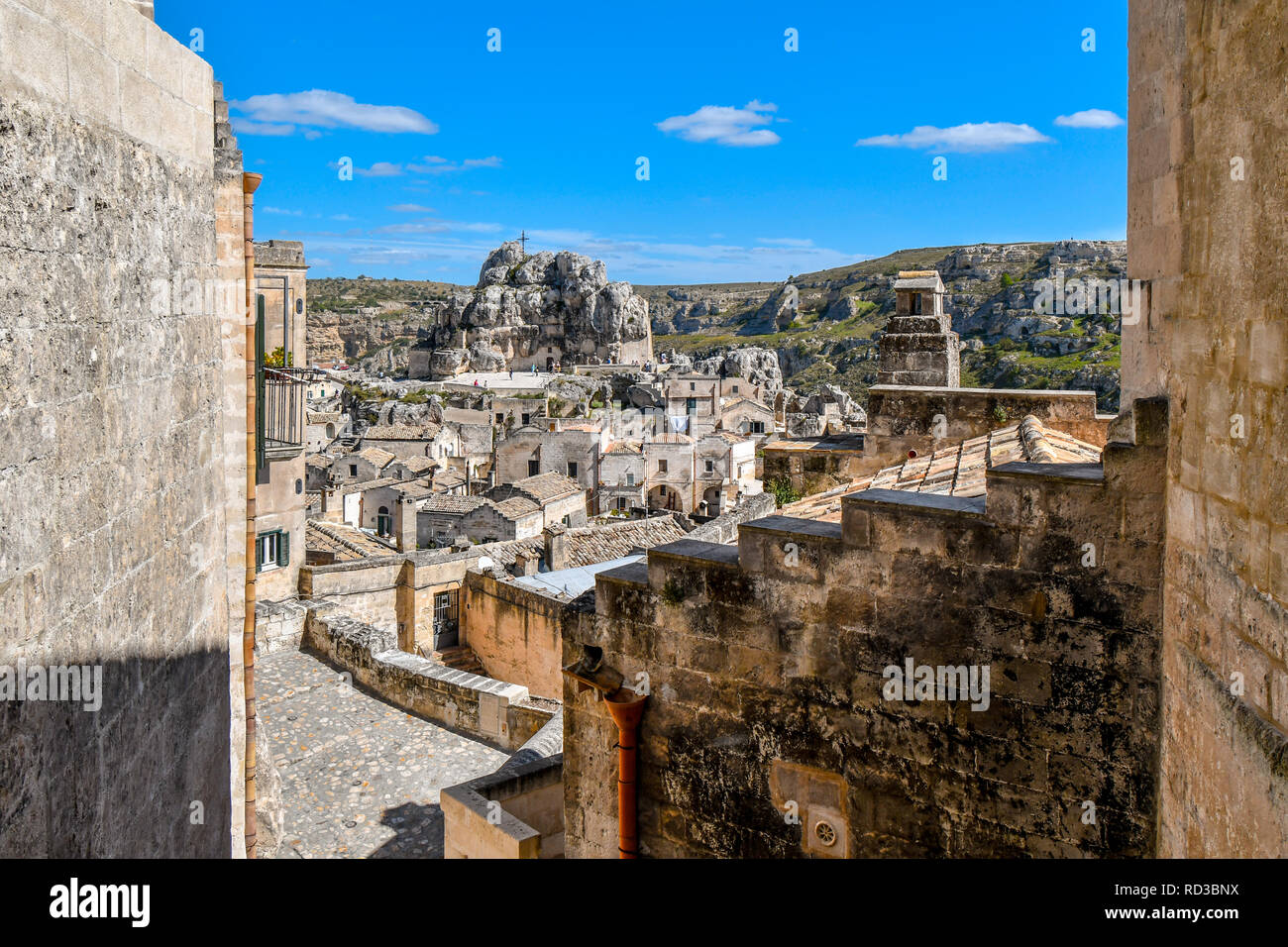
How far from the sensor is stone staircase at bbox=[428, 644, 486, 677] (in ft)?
66.9

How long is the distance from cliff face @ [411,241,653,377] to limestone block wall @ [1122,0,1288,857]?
3374 inches

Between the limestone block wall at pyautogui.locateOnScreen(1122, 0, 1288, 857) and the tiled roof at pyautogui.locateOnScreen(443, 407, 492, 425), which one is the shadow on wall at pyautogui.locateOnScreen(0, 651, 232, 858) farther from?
the tiled roof at pyautogui.locateOnScreen(443, 407, 492, 425)

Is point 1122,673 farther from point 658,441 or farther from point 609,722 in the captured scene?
point 658,441

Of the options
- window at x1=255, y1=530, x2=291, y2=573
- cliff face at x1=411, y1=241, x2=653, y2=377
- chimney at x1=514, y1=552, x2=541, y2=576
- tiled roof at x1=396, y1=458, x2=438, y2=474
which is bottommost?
chimney at x1=514, y1=552, x2=541, y2=576

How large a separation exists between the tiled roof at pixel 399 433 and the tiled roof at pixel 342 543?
76.8 feet

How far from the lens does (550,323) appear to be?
92.7 metres

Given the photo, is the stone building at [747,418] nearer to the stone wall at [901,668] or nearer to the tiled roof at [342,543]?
the tiled roof at [342,543]

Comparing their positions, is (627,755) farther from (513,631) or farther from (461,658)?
(461,658)

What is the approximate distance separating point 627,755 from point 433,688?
8614 mm

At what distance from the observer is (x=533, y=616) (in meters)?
19.2

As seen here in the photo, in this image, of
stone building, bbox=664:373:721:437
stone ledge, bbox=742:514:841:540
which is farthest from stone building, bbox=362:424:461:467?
stone ledge, bbox=742:514:841:540

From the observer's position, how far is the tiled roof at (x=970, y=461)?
18.9ft
